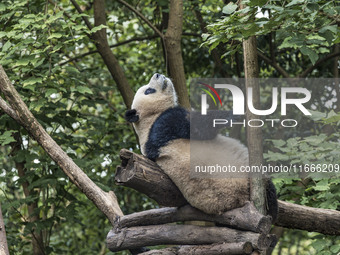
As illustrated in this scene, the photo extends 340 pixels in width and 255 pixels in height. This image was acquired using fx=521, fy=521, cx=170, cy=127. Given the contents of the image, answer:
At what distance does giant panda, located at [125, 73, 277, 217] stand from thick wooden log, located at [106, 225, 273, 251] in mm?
121

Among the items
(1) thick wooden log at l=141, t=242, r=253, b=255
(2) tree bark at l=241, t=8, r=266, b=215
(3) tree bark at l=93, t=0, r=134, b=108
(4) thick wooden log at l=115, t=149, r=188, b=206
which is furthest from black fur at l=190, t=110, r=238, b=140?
(3) tree bark at l=93, t=0, r=134, b=108

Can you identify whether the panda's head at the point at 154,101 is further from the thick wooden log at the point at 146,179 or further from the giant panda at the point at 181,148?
the thick wooden log at the point at 146,179

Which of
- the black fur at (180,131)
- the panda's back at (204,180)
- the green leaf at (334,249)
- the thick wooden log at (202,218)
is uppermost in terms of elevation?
the black fur at (180,131)

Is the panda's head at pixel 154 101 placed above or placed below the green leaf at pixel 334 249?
above

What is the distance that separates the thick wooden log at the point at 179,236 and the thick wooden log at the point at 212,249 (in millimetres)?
31

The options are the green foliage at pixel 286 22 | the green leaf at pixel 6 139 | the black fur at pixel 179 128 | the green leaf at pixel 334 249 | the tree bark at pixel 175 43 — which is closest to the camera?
the green foliage at pixel 286 22

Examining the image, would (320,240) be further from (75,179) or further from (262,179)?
(75,179)

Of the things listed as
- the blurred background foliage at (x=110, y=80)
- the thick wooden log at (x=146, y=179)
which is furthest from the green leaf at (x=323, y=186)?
the thick wooden log at (x=146, y=179)

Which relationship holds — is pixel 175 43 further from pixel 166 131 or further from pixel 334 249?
pixel 334 249

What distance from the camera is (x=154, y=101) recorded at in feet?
9.29

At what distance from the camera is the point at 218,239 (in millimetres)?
2590

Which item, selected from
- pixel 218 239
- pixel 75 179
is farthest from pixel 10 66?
pixel 218 239

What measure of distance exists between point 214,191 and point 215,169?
0.36 feet

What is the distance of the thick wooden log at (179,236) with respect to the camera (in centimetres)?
243
